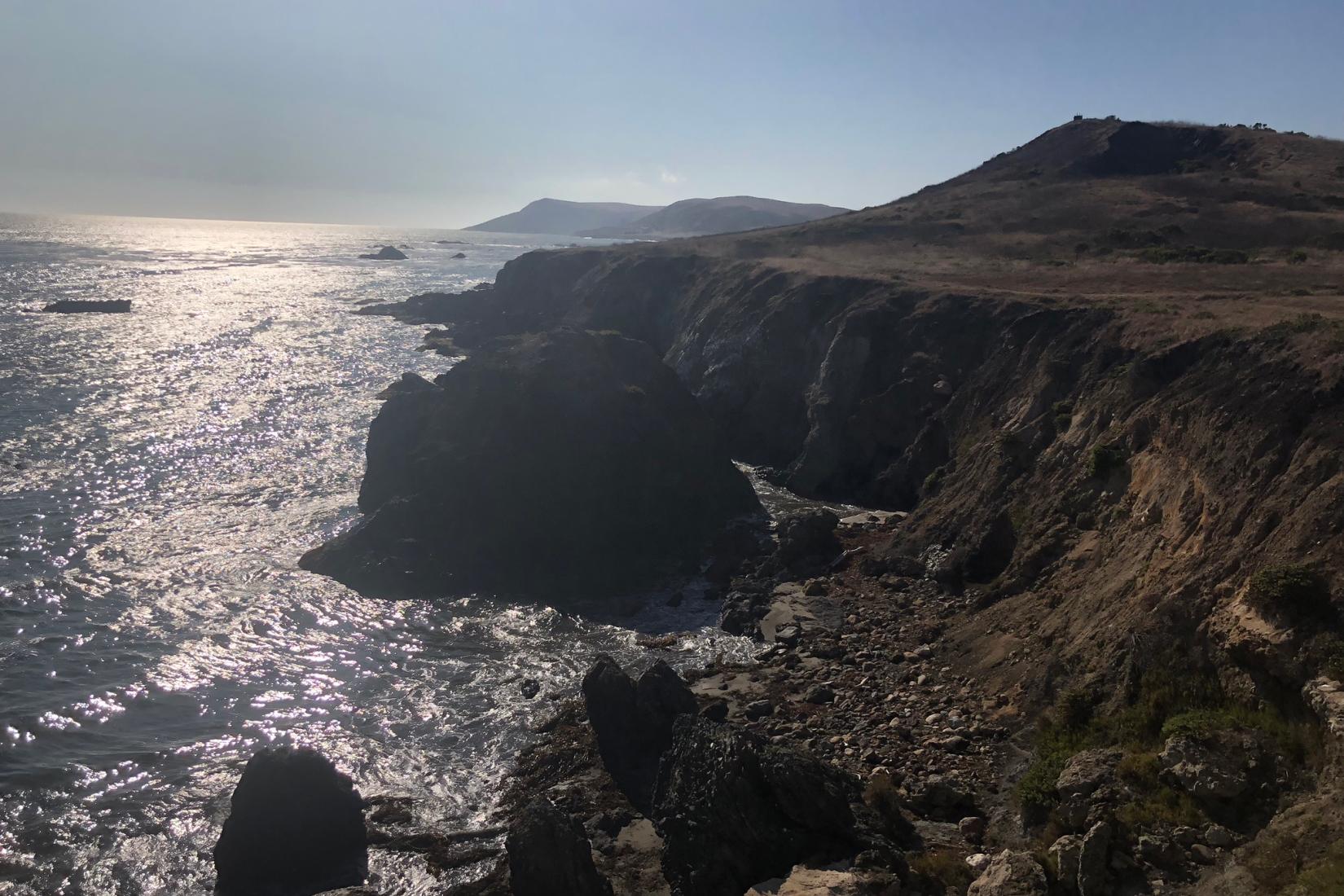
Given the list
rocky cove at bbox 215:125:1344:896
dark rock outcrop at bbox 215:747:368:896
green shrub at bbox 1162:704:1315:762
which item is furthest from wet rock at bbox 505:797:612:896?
green shrub at bbox 1162:704:1315:762

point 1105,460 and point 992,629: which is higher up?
point 1105,460

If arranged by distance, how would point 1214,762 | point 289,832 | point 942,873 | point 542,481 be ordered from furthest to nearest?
point 542,481 < point 289,832 < point 942,873 < point 1214,762

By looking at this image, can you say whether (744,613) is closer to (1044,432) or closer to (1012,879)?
(1044,432)

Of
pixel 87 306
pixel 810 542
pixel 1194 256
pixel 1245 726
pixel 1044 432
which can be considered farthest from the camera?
pixel 87 306

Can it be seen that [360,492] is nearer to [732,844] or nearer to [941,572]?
[941,572]

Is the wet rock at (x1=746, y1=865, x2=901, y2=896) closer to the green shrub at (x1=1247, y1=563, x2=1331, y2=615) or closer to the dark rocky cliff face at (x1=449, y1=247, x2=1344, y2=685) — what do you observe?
the dark rocky cliff face at (x1=449, y1=247, x2=1344, y2=685)

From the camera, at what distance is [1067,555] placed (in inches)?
1039

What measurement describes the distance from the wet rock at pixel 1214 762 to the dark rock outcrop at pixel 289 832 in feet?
56.3

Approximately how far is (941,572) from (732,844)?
17.3 meters

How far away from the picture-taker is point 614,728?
23.5 meters

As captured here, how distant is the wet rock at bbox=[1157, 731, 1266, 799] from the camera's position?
13227mm

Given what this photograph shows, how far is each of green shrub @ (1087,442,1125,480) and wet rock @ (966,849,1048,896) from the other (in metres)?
16.6

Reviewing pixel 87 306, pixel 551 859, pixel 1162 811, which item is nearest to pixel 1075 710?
pixel 1162 811

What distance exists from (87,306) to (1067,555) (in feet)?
396
